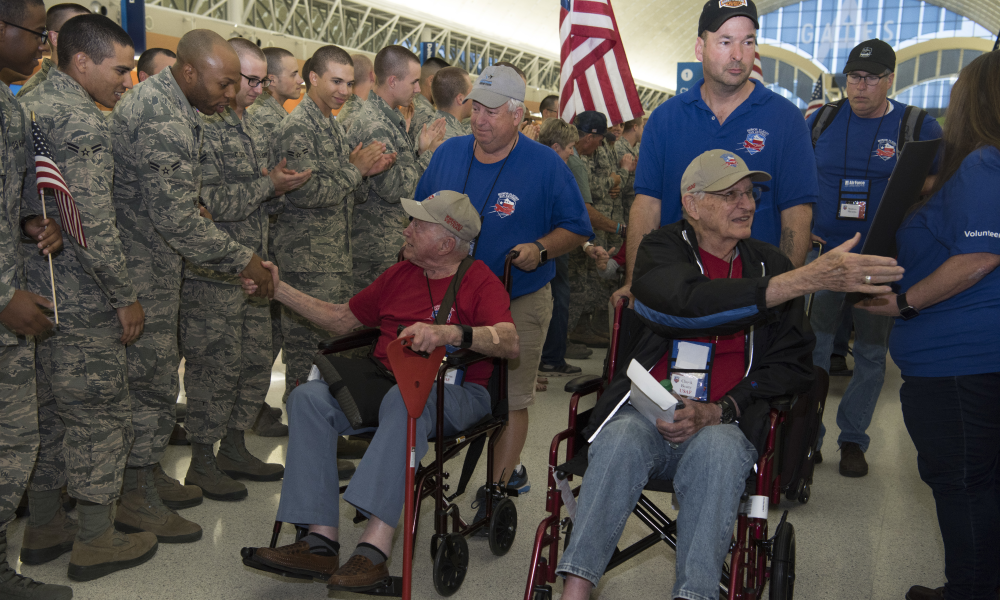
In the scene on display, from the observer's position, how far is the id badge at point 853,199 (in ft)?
12.7

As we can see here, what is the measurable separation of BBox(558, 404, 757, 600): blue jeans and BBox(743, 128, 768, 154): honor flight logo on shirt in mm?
1089

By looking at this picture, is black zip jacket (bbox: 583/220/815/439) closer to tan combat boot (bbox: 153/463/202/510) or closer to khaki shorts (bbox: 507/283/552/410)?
khaki shorts (bbox: 507/283/552/410)

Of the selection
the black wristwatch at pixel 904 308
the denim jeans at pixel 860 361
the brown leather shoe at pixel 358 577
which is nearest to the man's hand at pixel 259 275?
the brown leather shoe at pixel 358 577

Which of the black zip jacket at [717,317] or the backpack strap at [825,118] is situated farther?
the backpack strap at [825,118]

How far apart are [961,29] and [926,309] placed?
44452 millimetres

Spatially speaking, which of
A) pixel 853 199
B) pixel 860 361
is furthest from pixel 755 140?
pixel 860 361

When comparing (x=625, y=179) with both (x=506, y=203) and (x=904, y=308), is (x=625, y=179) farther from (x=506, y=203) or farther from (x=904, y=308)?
(x=904, y=308)

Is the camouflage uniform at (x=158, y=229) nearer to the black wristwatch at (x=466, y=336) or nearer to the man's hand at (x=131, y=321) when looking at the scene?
the man's hand at (x=131, y=321)

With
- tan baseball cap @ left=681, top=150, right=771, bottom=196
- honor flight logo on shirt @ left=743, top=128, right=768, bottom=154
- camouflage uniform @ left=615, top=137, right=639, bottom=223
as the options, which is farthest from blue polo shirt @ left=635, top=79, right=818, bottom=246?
camouflage uniform @ left=615, top=137, right=639, bottom=223

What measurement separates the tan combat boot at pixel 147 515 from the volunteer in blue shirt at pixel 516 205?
120 centimetres

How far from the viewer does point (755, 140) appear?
8.72 ft

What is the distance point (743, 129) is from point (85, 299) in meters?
2.30

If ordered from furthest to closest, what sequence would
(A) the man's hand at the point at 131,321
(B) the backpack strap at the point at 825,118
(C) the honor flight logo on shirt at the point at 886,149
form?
1. (B) the backpack strap at the point at 825,118
2. (C) the honor flight logo on shirt at the point at 886,149
3. (A) the man's hand at the point at 131,321

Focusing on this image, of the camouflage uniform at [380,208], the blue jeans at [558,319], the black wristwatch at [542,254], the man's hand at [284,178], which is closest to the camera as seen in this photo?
the black wristwatch at [542,254]
